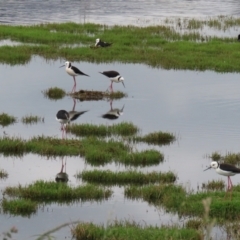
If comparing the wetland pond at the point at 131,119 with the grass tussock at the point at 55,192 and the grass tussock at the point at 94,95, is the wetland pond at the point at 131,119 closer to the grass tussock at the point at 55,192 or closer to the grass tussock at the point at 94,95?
the grass tussock at the point at 55,192

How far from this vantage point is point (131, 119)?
66.5 ft

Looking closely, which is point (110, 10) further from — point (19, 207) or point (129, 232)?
point (129, 232)

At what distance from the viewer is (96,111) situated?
21.2m

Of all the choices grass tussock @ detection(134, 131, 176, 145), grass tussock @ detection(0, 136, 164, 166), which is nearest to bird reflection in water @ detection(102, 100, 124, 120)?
grass tussock @ detection(134, 131, 176, 145)

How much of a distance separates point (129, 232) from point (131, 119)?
964 cm

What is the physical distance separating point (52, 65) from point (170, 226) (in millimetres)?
17949

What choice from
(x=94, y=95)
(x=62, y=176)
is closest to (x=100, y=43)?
(x=94, y=95)

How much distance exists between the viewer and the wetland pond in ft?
41.0

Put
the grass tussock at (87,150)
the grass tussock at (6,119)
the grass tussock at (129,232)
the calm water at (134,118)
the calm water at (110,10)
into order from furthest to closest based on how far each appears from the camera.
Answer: the calm water at (110,10) < the grass tussock at (6,119) < the grass tussock at (87,150) < the calm water at (134,118) < the grass tussock at (129,232)

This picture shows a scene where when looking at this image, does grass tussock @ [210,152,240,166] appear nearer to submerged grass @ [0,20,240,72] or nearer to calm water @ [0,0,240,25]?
submerged grass @ [0,20,240,72]

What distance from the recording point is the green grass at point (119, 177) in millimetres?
14250

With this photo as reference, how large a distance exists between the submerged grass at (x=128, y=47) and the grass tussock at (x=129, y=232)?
18.2m

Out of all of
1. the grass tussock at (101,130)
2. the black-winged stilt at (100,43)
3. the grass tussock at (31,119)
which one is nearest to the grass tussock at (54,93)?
the grass tussock at (31,119)

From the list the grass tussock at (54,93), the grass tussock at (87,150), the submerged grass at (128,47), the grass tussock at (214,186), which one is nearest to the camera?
the grass tussock at (214,186)
